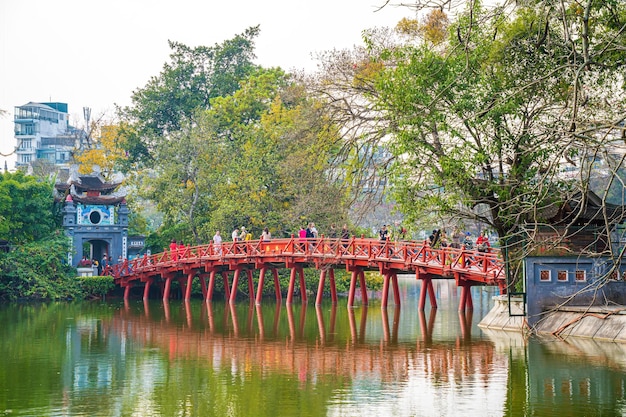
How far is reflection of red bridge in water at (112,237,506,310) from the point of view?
3291 cm

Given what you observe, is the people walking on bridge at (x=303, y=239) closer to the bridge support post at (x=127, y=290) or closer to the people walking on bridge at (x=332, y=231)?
the people walking on bridge at (x=332, y=231)

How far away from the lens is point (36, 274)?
4866cm

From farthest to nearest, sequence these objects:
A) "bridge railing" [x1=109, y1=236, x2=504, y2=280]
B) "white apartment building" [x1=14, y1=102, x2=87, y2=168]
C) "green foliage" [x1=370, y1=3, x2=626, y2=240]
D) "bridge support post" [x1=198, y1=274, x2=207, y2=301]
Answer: "white apartment building" [x1=14, y1=102, x2=87, y2=168], "bridge support post" [x1=198, y1=274, x2=207, y2=301], "bridge railing" [x1=109, y1=236, x2=504, y2=280], "green foliage" [x1=370, y1=3, x2=626, y2=240]

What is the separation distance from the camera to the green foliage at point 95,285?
49.4 meters

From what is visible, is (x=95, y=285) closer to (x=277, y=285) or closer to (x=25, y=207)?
(x=25, y=207)

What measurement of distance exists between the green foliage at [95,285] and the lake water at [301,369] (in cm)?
1242

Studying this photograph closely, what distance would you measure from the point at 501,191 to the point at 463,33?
4.07 m

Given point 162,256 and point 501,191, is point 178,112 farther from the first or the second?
point 501,191

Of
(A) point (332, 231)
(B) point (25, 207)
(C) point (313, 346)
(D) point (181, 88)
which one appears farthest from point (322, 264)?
(D) point (181, 88)

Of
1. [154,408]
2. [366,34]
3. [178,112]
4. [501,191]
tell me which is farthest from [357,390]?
[178,112]

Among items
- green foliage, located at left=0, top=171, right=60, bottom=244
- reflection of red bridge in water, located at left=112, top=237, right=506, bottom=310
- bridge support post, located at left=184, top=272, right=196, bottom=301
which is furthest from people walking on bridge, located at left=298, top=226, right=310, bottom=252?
green foliage, located at left=0, top=171, right=60, bottom=244

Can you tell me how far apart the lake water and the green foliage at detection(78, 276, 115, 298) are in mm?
12418

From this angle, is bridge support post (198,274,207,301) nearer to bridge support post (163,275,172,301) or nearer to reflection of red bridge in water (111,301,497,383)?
bridge support post (163,275,172,301)

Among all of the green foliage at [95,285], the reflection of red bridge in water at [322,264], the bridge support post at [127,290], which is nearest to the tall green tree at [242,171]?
the reflection of red bridge in water at [322,264]
